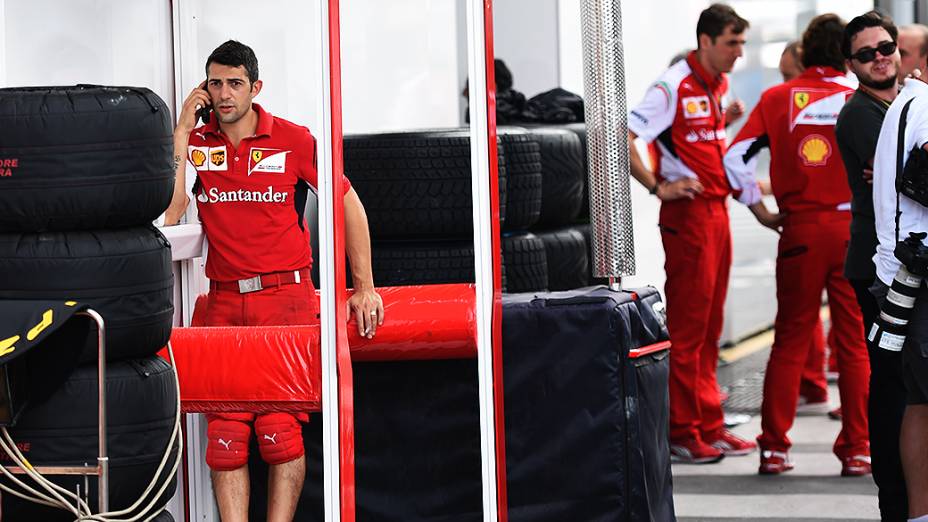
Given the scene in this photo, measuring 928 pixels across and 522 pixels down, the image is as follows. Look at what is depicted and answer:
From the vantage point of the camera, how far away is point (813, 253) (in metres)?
6.12

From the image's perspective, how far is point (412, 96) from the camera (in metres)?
6.10

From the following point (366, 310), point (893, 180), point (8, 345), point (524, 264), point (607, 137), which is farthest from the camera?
point (524, 264)

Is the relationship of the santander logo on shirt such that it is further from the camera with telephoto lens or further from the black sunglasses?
the black sunglasses

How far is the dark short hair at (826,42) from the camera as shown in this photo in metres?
6.21

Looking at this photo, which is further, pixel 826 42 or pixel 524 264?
pixel 826 42

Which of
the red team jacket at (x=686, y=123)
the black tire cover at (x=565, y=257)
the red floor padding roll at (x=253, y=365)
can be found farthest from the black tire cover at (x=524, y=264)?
the red team jacket at (x=686, y=123)

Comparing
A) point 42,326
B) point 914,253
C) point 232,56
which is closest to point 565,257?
point 914,253

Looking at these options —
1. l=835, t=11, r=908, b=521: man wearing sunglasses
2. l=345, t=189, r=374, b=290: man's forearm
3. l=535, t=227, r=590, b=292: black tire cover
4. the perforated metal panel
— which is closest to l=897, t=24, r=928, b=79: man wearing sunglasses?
l=835, t=11, r=908, b=521: man wearing sunglasses

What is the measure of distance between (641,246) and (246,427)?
4052 mm

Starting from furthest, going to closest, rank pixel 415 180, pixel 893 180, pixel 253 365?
pixel 415 180, pixel 893 180, pixel 253 365

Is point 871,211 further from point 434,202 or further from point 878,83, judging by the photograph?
point 434,202

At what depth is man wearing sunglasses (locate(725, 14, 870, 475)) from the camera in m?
6.11

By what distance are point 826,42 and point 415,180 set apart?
224 centimetres

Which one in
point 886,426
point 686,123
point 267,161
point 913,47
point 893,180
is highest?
point 913,47
